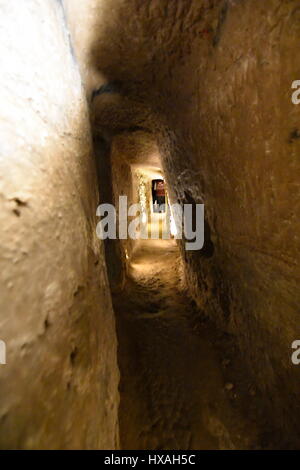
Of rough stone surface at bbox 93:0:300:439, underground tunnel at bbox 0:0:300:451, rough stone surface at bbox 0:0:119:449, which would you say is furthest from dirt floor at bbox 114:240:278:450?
rough stone surface at bbox 0:0:119:449

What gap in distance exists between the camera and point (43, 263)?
2.88 ft

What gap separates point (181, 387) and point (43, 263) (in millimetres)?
1826

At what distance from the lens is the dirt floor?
1590mm

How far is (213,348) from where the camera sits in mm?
2318

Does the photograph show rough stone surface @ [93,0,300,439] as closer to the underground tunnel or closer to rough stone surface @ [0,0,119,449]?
the underground tunnel

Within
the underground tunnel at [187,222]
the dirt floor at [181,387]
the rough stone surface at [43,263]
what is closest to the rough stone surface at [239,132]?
the underground tunnel at [187,222]

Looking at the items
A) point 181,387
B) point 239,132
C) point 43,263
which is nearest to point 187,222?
point 239,132

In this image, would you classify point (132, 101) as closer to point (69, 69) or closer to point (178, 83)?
point (178, 83)

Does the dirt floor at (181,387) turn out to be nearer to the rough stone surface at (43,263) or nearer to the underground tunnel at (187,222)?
the underground tunnel at (187,222)

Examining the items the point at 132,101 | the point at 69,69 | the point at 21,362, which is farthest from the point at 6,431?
the point at 132,101

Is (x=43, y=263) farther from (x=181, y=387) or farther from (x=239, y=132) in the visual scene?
(x=181, y=387)

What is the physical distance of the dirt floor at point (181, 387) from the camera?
62.6 inches

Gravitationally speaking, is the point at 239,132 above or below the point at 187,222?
above

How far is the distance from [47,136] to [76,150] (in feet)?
1.43
